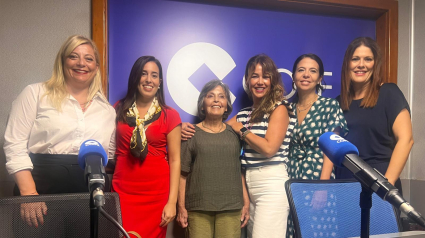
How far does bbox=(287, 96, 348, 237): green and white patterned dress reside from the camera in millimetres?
2416

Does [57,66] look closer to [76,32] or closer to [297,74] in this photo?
[76,32]

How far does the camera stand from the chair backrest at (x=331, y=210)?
1.58 metres

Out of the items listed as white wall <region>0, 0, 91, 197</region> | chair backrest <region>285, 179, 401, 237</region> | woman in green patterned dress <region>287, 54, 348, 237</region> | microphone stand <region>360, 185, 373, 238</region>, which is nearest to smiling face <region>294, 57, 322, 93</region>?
woman in green patterned dress <region>287, 54, 348, 237</region>

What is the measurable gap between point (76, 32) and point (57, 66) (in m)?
0.43

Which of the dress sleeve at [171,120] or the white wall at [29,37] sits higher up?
the white wall at [29,37]

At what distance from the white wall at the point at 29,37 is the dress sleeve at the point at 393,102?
1892mm

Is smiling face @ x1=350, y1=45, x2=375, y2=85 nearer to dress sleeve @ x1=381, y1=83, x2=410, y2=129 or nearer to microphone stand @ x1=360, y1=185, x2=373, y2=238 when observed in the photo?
dress sleeve @ x1=381, y1=83, x2=410, y2=129

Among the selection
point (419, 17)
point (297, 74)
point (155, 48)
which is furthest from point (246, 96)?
point (419, 17)

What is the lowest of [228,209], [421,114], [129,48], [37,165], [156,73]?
[228,209]

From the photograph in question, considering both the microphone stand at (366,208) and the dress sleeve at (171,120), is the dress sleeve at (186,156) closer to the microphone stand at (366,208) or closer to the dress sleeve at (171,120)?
the dress sleeve at (171,120)

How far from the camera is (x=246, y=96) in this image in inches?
115

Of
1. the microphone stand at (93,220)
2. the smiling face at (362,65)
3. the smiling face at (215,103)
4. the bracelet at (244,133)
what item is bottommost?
the microphone stand at (93,220)

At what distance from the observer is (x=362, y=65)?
251cm

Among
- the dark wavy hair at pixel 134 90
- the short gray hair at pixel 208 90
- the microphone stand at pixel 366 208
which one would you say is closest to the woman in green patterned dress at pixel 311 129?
the short gray hair at pixel 208 90
